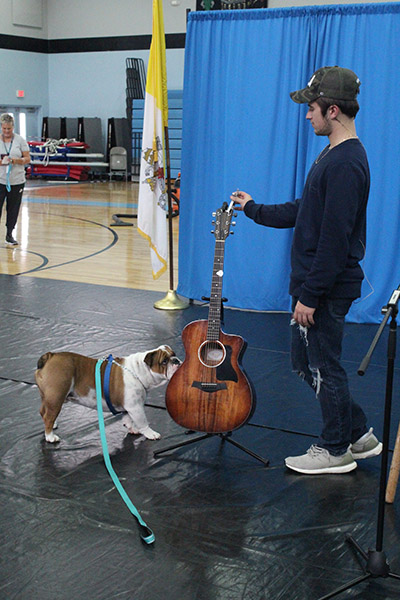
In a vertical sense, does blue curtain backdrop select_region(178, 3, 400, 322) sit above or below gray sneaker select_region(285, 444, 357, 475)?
above

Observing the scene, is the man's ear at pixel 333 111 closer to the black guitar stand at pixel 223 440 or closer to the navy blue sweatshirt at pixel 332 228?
the navy blue sweatshirt at pixel 332 228

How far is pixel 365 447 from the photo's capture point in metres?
2.90

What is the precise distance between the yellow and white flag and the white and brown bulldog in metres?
2.71

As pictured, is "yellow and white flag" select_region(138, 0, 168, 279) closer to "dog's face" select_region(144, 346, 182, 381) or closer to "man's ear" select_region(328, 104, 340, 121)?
"dog's face" select_region(144, 346, 182, 381)

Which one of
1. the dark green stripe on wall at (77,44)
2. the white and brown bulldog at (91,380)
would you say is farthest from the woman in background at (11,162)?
the dark green stripe on wall at (77,44)

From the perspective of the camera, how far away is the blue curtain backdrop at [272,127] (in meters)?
5.06

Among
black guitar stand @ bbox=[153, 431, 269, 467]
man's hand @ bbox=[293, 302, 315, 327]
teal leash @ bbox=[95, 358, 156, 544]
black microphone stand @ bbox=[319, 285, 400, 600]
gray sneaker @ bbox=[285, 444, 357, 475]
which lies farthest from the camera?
black guitar stand @ bbox=[153, 431, 269, 467]

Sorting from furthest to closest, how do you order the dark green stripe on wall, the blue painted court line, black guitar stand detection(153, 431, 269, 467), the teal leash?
1. the dark green stripe on wall
2. the blue painted court line
3. black guitar stand detection(153, 431, 269, 467)
4. the teal leash

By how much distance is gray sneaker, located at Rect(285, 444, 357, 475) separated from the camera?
2.80 metres

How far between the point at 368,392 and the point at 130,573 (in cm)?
209

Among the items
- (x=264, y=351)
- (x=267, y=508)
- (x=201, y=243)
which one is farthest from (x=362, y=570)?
(x=201, y=243)

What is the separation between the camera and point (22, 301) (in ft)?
18.6

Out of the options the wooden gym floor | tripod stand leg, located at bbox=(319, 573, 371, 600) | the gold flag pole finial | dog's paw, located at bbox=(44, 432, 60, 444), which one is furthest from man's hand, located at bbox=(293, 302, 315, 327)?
the wooden gym floor

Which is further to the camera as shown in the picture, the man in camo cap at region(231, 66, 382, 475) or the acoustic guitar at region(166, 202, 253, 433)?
the acoustic guitar at region(166, 202, 253, 433)
